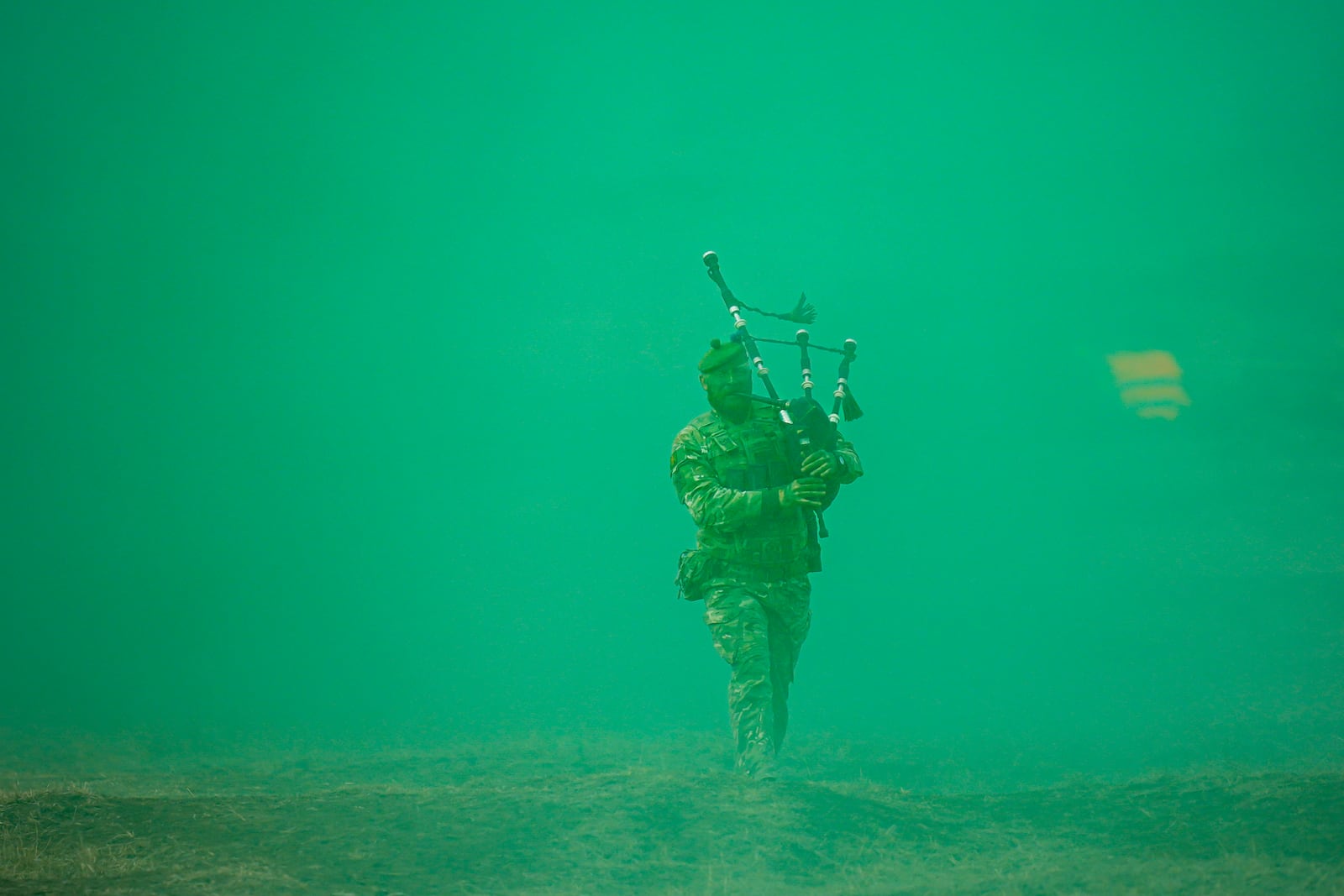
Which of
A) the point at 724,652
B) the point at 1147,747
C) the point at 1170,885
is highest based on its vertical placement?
the point at 724,652

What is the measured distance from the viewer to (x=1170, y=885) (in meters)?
3.25

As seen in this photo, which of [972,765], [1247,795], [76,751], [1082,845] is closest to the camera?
[1082,845]

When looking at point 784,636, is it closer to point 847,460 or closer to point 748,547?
point 748,547

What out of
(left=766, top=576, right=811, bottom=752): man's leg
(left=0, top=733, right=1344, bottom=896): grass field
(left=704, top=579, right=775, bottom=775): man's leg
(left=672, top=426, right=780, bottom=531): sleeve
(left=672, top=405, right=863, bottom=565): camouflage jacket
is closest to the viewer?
(left=0, top=733, right=1344, bottom=896): grass field

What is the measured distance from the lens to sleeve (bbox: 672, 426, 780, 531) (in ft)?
16.1

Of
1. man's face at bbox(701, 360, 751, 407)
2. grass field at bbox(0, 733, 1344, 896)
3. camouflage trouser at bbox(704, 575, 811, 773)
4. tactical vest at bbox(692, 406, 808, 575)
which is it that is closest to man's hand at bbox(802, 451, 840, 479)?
tactical vest at bbox(692, 406, 808, 575)

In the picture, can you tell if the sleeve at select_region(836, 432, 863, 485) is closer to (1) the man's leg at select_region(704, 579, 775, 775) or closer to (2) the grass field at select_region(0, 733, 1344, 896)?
(1) the man's leg at select_region(704, 579, 775, 775)

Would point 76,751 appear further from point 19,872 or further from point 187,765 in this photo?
point 19,872

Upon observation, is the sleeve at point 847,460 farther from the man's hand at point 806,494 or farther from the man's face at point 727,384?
the man's face at point 727,384

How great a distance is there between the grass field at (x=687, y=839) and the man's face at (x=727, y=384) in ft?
5.91

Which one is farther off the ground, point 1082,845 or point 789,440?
point 789,440

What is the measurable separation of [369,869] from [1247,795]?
3301 mm

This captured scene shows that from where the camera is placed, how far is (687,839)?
3.76m

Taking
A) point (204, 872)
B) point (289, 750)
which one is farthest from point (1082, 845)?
point (289, 750)
